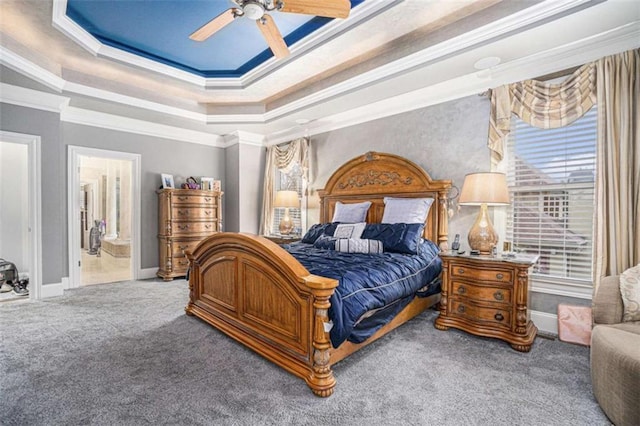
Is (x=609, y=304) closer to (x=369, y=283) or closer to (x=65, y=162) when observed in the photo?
(x=369, y=283)

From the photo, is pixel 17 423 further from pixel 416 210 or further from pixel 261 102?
pixel 261 102

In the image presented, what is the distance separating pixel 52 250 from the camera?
3.96 m

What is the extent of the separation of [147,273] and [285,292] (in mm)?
3993

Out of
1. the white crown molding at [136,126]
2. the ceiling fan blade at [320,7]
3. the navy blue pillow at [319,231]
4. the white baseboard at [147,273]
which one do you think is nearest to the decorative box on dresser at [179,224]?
the white baseboard at [147,273]

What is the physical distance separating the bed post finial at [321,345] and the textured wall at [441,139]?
88.3 inches

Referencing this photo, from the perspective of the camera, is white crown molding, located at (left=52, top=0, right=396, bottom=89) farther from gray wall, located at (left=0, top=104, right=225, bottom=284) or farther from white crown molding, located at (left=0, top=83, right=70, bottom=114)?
gray wall, located at (left=0, top=104, right=225, bottom=284)

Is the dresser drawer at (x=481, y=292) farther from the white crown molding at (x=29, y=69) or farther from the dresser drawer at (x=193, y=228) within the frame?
the white crown molding at (x=29, y=69)

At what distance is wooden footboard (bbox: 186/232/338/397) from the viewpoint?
1.88 meters

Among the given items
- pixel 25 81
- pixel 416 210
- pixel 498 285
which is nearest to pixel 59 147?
pixel 25 81

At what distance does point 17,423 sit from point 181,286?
9.89 feet

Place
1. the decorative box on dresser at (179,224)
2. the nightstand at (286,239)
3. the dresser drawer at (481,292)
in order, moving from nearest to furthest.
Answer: the dresser drawer at (481,292) < the nightstand at (286,239) < the decorative box on dresser at (179,224)

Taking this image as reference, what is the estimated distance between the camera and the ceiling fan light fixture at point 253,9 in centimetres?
207

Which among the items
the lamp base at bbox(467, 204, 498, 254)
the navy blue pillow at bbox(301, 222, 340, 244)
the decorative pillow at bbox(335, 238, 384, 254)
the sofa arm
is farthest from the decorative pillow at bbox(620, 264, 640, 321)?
the navy blue pillow at bbox(301, 222, 340, 244)

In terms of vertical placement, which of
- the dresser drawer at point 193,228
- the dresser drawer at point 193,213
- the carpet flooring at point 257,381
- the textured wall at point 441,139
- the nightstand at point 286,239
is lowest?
the carpet flooring at point 257,381
